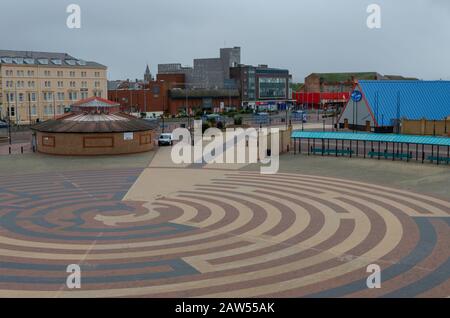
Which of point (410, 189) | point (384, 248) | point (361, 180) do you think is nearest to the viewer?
point (384, 248)

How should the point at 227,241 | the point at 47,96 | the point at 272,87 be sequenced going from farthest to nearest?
1. the point at 272,87
2. the point at 47,96
3. the point at 227,241

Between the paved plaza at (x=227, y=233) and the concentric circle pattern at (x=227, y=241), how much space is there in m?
0.06

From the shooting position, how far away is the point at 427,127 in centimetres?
6450

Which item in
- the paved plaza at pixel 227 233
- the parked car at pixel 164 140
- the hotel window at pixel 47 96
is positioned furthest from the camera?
the hotel window at pixel 47 96

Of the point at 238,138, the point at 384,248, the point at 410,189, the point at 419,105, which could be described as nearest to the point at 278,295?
the point at 384,248

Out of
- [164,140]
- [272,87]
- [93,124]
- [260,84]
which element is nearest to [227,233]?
[93,124]

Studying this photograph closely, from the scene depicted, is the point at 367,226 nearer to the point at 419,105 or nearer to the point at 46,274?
the point at 46,274

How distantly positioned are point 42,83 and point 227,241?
83.9m

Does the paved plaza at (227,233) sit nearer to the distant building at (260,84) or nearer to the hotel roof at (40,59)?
the hotel roof at (40,59)

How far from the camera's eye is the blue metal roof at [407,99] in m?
68.7

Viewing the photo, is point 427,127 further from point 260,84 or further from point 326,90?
point 326,90

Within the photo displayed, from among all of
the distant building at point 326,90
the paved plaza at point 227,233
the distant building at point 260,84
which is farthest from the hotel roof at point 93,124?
the distant building at point 326,90

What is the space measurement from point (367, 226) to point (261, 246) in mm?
5568

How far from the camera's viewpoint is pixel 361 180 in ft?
114
